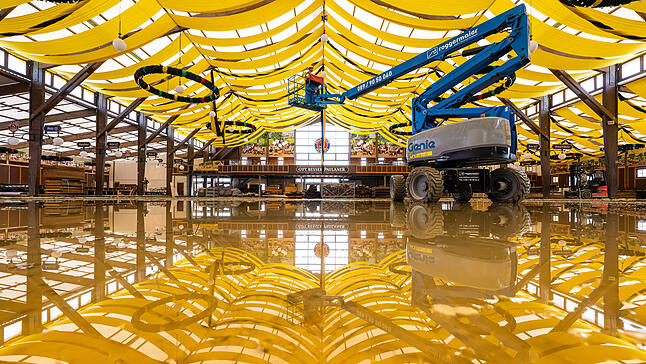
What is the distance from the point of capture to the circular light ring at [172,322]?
0.55m

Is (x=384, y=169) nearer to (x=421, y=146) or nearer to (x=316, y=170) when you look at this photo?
(x=316, y=170)

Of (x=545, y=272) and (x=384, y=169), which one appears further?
(x=384, y=169)

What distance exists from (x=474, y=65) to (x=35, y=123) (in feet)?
47.1

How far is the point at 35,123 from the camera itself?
11.2 metres

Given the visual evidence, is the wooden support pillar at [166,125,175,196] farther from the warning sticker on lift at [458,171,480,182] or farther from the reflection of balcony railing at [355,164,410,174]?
the warning sticker on lift at [458,171,480,182]

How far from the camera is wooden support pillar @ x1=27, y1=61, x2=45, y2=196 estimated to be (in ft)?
36.8

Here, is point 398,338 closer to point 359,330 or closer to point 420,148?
point 359,330

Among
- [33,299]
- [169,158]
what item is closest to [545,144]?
[33,299]

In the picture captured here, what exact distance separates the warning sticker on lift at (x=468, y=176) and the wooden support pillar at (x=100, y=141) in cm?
1586

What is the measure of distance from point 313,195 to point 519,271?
16.0m

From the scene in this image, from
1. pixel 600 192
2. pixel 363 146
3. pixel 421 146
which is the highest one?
pixel 363 146

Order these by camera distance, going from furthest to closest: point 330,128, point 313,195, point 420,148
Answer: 1. point 330,128
2. point 313,195
3. point 420,148

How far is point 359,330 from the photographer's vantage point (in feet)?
1.84

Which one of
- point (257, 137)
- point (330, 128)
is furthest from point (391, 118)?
point (257, 137)
